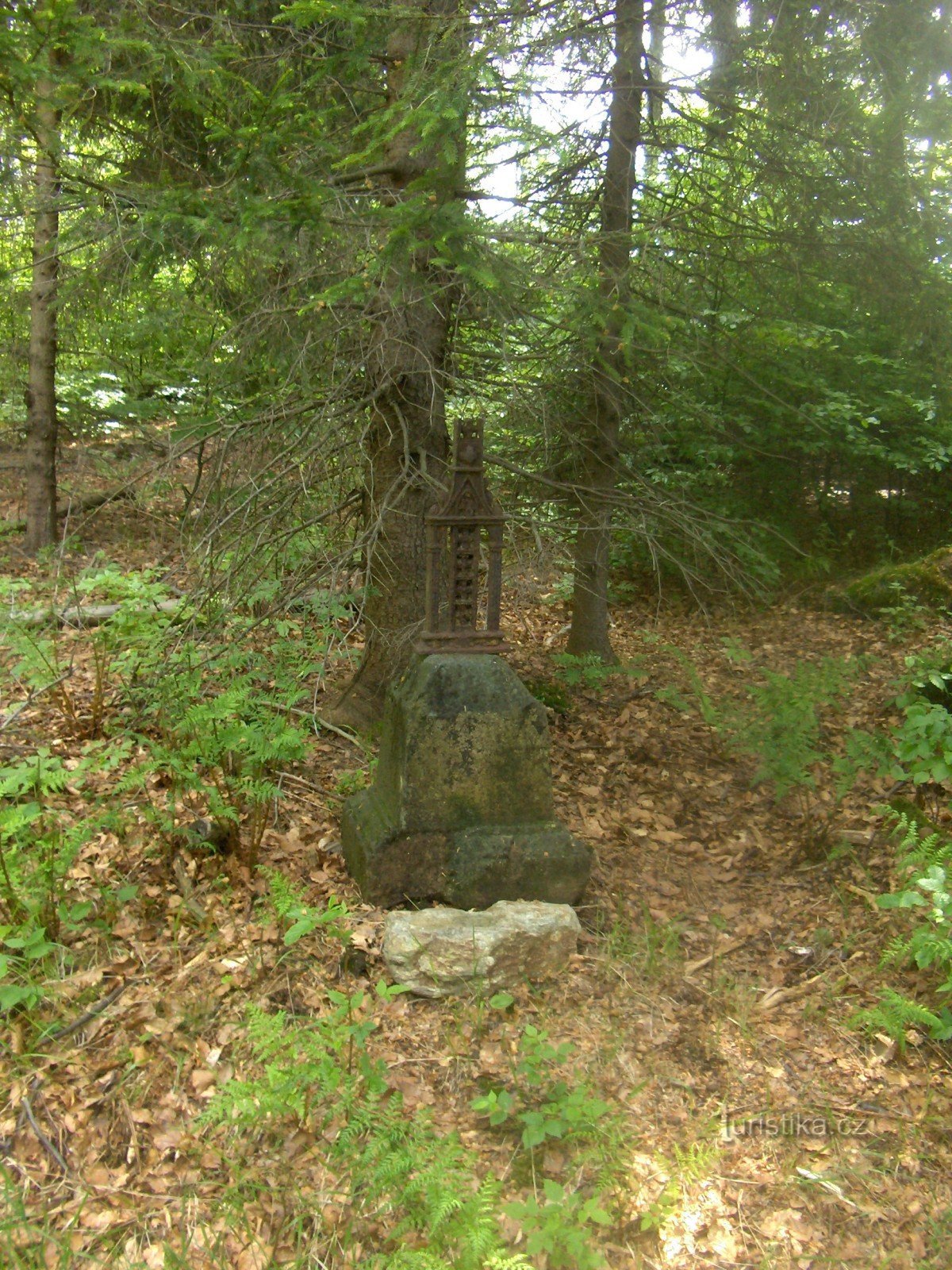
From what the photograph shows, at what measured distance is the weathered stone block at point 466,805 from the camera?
14.4ft

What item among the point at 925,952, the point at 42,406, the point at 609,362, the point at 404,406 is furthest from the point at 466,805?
the point at 42,406

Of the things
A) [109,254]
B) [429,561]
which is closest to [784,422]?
[429,561]

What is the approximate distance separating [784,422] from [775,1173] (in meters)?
6.86

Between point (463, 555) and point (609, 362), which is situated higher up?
point (609, 362)

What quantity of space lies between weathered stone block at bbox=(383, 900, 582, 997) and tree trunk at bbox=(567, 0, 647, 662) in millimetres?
2495

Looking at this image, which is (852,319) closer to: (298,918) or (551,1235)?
(298,918)

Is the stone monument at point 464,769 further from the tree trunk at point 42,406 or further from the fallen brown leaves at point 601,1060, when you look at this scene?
the tree trunk at point 42,406

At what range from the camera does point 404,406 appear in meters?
5.93

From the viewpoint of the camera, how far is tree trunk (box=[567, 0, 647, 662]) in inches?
235

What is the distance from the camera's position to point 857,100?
5.84 m

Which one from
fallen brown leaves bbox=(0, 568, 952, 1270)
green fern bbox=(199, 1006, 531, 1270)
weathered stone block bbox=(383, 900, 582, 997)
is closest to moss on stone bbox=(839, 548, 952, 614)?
fallen brown leaves bbox=(0, 568, 952, 1270)

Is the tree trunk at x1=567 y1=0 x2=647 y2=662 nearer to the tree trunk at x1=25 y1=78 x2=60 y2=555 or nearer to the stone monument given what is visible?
the stone monument

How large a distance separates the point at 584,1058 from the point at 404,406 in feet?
13.3

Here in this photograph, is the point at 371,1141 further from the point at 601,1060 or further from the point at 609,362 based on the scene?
the point at 609,362
